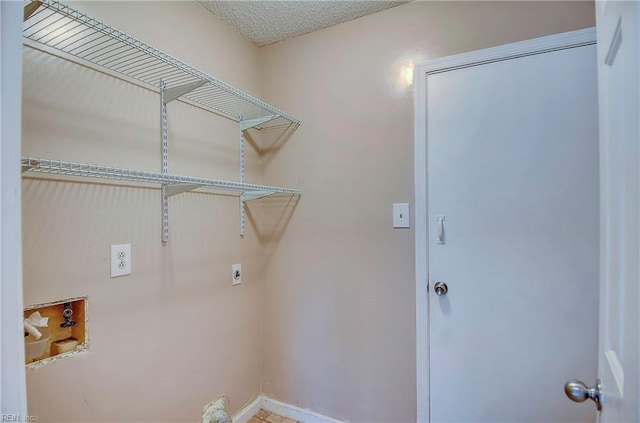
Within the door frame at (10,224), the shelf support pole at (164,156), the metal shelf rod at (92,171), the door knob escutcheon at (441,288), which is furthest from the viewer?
the door knob escutcheon at (441,288)

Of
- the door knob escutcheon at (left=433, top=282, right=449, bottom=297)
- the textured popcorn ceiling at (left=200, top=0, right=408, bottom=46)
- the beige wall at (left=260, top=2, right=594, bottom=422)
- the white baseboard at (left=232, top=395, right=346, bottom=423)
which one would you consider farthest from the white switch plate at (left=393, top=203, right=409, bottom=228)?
the white baseboard at (left=232, top=395, right=346, bottom=423)

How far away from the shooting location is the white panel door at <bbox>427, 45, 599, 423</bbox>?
1269mm

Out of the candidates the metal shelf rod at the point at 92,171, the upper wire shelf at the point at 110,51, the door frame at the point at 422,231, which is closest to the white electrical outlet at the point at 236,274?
the metal shelf rod at the point at 92,171

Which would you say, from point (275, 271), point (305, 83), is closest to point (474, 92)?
point (305, 83)

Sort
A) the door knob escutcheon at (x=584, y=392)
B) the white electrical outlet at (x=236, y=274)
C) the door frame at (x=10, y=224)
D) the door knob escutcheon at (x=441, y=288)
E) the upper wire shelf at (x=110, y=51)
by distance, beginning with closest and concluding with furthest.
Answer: the door frame at (x=10, y=224) → the door knob escutcheon at (x=584, y=392) → the upper wire shelf at (x=110, y=51) → the door knob escutcheon at (x=441, y=288) → the white electrical outlet at (x=236, y=274)

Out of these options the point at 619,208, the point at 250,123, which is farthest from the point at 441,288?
the point at 250,123

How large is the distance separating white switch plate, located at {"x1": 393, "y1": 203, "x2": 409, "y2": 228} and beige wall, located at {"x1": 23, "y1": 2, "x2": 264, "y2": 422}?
0.87m

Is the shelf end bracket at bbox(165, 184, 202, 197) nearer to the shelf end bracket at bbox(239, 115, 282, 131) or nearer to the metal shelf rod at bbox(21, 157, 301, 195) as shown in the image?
the metal shelf rod at bbox(21, 157, 301, 195)

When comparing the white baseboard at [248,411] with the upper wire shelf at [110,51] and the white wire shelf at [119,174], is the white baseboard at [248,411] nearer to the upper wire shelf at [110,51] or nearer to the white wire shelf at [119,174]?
the white wire shelf at [119,174]

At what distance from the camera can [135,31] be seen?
50.4 inches

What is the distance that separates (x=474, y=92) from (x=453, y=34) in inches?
11.9

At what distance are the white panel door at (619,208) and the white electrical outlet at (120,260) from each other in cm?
144

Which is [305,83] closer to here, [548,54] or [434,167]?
[434,167]

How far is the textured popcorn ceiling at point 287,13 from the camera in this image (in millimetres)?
1555
